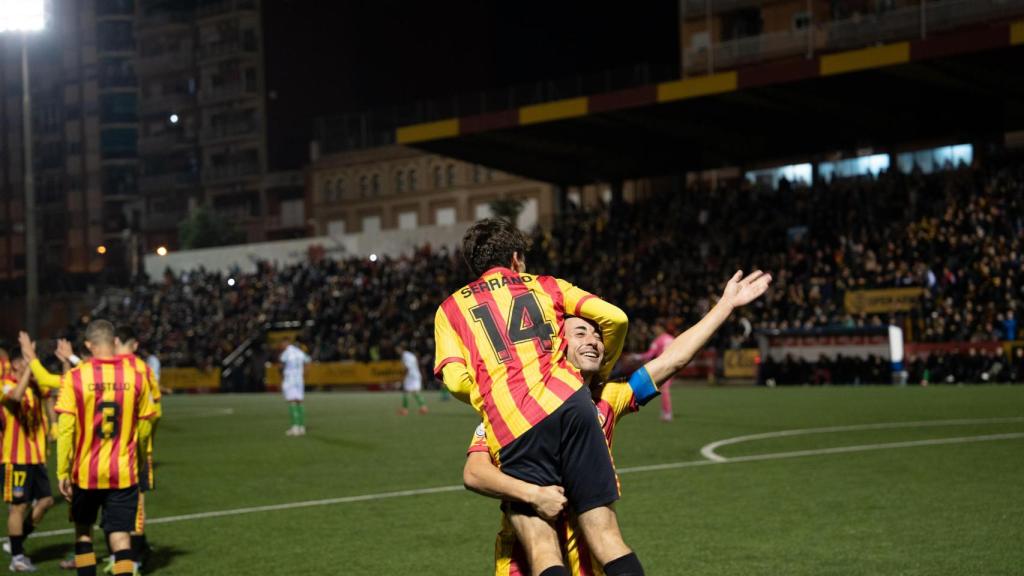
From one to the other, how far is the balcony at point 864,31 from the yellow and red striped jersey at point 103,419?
1495 inches

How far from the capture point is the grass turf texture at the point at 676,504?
10195 mm

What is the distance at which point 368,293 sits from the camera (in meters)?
57.2

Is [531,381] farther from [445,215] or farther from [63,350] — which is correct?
[445,215]

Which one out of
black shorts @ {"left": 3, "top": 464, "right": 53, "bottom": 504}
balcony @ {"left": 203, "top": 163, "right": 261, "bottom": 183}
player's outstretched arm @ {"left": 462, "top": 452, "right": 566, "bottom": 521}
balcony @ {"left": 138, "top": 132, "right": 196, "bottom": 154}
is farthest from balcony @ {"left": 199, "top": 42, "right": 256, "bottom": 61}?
player's outstretched arm @ {"left": 462, "top": 452, "right": 566, "bottom": 521}

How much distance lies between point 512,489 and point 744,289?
1.57 meters

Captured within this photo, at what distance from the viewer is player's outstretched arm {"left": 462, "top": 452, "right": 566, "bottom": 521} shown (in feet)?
17.5

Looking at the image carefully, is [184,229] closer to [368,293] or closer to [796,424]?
[368,293]

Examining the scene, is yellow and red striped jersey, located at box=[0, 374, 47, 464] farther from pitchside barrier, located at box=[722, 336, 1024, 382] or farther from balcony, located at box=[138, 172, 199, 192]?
balcony, located at box=[138, 172, 199, 192]

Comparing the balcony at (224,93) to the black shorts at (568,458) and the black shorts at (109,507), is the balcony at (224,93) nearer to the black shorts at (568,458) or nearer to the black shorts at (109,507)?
the black shorts at (109,507)

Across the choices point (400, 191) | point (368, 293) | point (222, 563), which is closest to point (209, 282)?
point (368, 293)

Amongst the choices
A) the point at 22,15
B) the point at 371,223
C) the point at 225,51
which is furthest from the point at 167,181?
the point at 22,15

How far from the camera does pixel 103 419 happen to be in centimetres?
916

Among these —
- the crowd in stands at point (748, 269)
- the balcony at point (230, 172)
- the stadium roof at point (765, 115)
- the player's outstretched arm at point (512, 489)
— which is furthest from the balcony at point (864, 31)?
the balcony at point (230, 172)

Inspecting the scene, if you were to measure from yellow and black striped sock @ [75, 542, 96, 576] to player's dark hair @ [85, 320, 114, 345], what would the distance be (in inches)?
59.0
